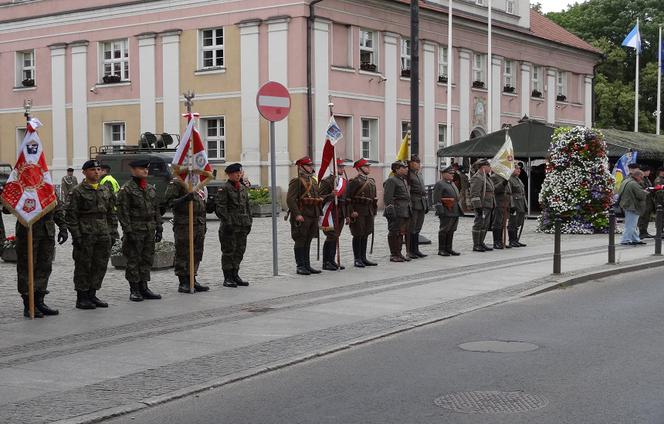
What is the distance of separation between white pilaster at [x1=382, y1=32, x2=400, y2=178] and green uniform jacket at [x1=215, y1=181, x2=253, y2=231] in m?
24.6

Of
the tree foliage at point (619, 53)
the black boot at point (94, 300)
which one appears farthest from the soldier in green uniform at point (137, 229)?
the tree foliage at point (619, 53)

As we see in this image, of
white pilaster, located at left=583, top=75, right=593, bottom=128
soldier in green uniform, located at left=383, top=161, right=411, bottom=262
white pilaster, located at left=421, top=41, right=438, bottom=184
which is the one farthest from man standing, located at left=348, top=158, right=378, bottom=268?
white pilaster, located at left=583, top=75, right=593, bottom=128

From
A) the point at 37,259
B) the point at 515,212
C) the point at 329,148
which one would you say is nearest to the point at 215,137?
the point at 515,212

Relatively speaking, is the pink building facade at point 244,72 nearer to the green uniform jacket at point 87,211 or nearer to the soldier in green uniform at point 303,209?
the soldier in green uniform at point 303,209

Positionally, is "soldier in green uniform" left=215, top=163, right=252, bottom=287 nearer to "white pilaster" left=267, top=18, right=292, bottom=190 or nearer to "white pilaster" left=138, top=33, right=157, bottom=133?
"white pilaster" left=267, top=18, right=292, bottom=190

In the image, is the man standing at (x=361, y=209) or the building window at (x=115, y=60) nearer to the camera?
the man standing at (x=361, y=209)

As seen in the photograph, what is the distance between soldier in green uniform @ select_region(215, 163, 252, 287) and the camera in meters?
13.9

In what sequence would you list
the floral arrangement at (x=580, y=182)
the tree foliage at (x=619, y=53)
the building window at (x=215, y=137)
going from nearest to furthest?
the floral arrangement at (x=580, y=182) < the building window at (x=215, y=137) < the tree foliage at (x=619, y=53)

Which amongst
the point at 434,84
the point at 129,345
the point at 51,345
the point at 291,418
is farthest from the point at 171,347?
the point at 434,84

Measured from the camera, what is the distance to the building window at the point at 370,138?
38.4 metres

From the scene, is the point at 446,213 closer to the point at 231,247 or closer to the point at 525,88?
the point at 231,247

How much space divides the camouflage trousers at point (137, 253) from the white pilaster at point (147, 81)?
26.9m

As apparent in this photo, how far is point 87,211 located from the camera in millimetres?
11781

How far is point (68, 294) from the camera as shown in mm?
13156
